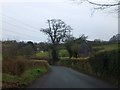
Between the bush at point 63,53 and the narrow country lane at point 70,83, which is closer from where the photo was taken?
the narrow country lane at point 70,83

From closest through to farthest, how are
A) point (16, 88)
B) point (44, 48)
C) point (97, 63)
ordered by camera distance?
point (16, 88) < point (97, 63) < point (44, 48)

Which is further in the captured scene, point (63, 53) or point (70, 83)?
point (63, 53)

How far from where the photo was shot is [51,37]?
368ft

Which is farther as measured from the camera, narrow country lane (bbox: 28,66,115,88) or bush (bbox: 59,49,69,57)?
bush (bbox: 59,49,69,57)

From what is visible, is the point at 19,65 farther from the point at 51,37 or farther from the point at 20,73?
the point at 51,37

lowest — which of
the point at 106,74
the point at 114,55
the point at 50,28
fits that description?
the point at 106,74

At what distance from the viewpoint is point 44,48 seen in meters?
117

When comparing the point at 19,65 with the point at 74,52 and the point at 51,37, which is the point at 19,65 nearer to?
the point at 74,52

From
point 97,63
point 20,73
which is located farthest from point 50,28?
point 20,73

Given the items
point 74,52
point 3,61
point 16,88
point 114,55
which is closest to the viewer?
point 16,88

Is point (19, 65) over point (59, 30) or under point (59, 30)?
under

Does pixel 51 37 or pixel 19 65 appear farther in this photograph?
pixel 51 37

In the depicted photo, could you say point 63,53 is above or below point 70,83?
below

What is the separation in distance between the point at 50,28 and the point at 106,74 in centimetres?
8389
